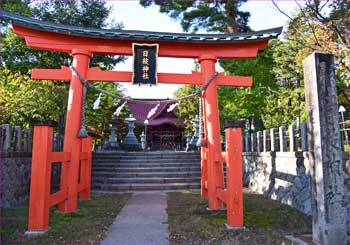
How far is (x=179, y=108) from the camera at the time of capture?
77.3 ft

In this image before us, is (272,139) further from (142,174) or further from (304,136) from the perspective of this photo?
(142,174)

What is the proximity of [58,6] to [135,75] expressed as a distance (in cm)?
692

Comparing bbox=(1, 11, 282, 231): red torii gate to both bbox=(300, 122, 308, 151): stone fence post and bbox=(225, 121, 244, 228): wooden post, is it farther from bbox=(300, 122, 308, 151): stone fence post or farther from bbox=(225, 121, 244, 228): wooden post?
bbox=(300, 122, 308, 151): stone fence post

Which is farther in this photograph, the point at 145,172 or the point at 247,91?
the point at 247,91

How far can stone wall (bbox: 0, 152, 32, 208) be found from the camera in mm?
6332

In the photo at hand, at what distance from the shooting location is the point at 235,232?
4691 millimetres

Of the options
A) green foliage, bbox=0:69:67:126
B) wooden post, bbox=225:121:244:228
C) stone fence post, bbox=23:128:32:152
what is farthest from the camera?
green foliage, bbox=0:69:67:126

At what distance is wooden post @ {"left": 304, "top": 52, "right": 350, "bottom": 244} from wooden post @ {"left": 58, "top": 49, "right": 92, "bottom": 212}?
485 cm

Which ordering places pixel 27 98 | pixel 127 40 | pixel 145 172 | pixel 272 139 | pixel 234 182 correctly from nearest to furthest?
pixel 234 182 < pixel 127 40 < pixel 272 139 < pixel 27 98 < pixel 145 172

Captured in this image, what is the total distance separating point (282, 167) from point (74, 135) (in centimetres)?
545

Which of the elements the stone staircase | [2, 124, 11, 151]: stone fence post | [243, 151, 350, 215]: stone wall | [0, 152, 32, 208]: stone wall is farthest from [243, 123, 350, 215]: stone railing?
[2, 124, 11, 151]: stone fence post

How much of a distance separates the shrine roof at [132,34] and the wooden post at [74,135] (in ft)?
1.69

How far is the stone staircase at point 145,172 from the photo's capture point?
388 inches

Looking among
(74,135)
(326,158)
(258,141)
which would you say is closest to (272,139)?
(258,141)
